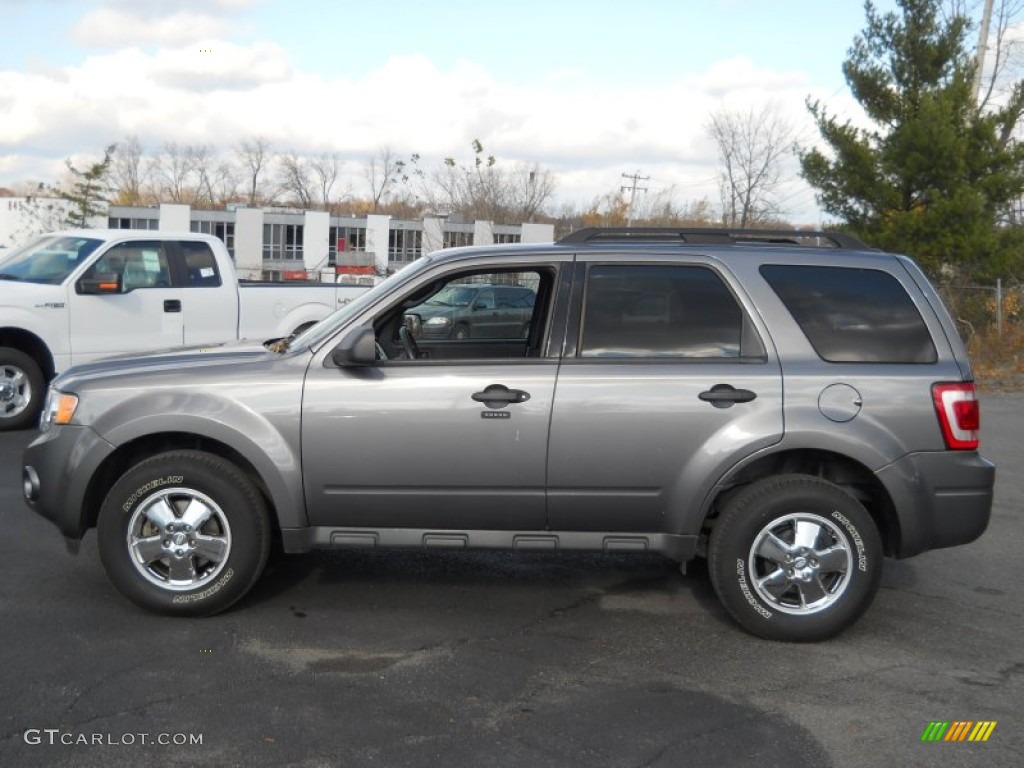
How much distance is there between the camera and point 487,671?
484cm

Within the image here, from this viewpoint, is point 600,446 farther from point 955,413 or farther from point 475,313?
point 475,313

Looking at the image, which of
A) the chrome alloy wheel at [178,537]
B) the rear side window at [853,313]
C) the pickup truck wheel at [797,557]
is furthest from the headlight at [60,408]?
the rear side window at [853,313]

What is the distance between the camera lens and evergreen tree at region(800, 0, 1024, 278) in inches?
799

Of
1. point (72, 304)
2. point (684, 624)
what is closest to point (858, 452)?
point (684, 624)

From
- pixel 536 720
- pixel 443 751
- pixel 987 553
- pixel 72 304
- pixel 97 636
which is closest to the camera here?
pixel 443 751

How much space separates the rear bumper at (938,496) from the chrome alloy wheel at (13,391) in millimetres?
8541

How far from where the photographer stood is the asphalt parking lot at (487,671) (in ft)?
13.4

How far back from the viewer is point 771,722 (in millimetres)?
4367

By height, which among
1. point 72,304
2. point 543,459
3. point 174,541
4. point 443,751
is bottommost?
point 443,751

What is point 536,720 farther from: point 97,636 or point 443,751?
point 97,636

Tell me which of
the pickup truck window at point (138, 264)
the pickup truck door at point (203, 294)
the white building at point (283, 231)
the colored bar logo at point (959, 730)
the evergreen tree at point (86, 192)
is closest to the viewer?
the colored bar logo at point (959, 730)

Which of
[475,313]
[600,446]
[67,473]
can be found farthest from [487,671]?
[475,313]

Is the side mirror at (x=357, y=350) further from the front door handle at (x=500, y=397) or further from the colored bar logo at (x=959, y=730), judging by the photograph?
the colored bar logo at (x=959, y=730)

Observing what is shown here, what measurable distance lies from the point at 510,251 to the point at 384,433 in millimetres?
1141
